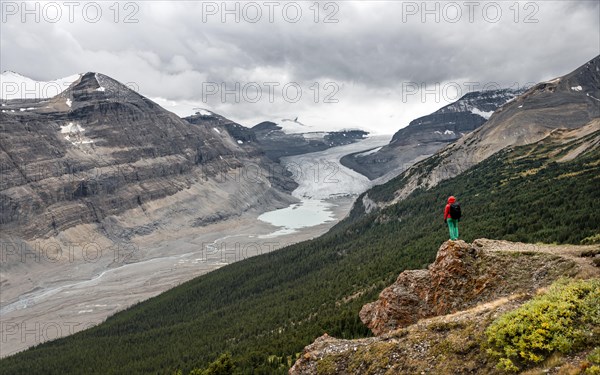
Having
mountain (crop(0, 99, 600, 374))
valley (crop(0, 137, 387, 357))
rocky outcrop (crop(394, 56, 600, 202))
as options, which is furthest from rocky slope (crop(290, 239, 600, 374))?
rocky outcrop (crop(394, 56, 600, 202))

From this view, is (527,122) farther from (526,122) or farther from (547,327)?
(547,327)

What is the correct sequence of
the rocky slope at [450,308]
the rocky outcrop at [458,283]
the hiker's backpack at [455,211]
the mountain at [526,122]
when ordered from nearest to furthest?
the rocky slope at [450,308], the rocky outcrop at [458,283], the hiker's backpack at [455,211], the mountain at [526,122]

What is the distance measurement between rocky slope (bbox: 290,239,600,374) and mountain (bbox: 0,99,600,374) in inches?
6.0

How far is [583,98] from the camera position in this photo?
159 m

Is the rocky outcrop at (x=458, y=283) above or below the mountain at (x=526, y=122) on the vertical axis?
below

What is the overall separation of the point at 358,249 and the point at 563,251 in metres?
68.9

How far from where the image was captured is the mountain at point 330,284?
128ft

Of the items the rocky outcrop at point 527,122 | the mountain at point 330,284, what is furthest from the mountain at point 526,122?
the mountain at point 330,284

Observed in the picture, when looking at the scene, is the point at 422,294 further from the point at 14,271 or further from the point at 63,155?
the point at 63,155

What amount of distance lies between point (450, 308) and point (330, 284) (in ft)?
144

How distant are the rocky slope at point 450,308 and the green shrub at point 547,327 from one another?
30.4 inches

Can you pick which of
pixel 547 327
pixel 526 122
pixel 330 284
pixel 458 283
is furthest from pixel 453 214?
pixel 526 122

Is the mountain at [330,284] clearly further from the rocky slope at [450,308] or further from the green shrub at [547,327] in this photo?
the green shrub at [547,327]

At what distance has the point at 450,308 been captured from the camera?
74.0ft
